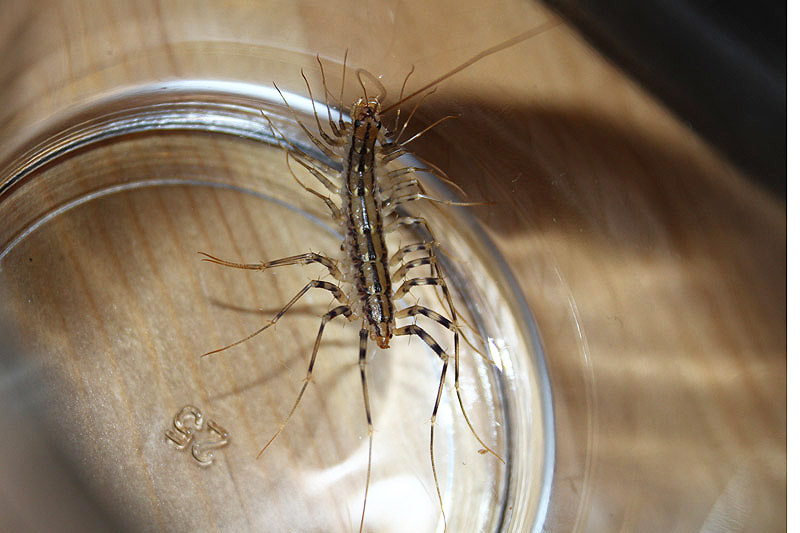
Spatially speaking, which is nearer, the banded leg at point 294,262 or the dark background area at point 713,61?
the dark background area at point 713,61

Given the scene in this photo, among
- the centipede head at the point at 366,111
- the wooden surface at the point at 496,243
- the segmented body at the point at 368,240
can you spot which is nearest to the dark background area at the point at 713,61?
the wooden surface at the point at 496,243

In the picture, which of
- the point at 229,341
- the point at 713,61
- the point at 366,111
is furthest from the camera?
the point at 229,341

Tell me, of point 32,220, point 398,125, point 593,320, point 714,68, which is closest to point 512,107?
point 398,125

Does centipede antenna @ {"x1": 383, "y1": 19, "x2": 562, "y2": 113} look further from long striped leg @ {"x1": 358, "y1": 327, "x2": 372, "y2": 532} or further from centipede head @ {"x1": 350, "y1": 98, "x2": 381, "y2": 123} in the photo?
long striped leg @ {"x1": 358, "y1": 327, "x2": 372, "y2": 532}

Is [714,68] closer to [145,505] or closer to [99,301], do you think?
[99,301]

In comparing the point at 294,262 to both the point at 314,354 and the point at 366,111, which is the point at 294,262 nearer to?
the point at 314,354

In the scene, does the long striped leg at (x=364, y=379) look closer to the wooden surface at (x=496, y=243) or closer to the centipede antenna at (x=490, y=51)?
the wooden surface at (x=496, y=243)

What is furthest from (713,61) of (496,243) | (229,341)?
(229,341)
